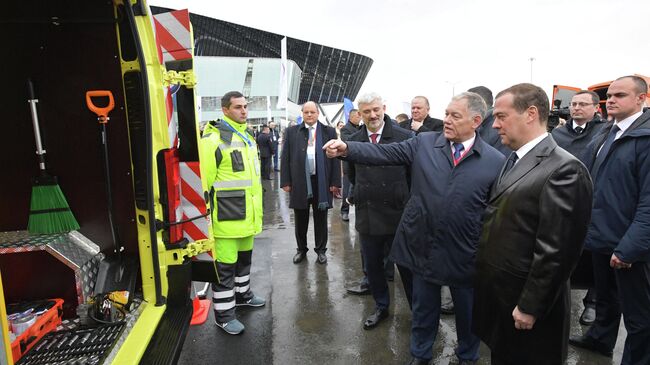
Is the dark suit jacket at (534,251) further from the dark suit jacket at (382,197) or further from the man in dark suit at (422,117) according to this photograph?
the man in dark suit at (422,117)

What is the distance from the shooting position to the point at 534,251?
68.8 inches

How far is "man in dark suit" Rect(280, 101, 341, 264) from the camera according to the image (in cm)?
494

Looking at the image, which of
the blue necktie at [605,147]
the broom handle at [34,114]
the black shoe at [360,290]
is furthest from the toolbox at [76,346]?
the blue necktie at [605,147]

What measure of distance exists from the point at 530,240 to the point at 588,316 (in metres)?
2.47

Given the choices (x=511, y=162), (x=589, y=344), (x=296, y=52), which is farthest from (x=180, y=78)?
(x=296, y=52)

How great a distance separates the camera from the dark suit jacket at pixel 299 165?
195 inches

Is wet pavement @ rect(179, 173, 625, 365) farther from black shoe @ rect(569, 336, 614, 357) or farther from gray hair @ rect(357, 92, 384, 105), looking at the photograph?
gray hair @ rect(357, 92, 384, 105)

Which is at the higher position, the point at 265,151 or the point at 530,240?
the point at 530,240

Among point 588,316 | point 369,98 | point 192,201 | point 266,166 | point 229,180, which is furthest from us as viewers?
point 266,166

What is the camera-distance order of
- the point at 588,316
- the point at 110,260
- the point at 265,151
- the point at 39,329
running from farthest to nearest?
1. the point at 265,151
2. the point at 588,316
3. the point at 110,260
4. the point at 39,329

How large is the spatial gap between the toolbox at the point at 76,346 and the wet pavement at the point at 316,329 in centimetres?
75

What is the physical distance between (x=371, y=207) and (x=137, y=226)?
190cm

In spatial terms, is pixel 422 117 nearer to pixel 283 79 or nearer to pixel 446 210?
pixel 446 210

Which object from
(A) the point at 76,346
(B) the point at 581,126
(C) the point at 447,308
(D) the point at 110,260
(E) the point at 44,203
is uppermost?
(B) the point at 581,126
